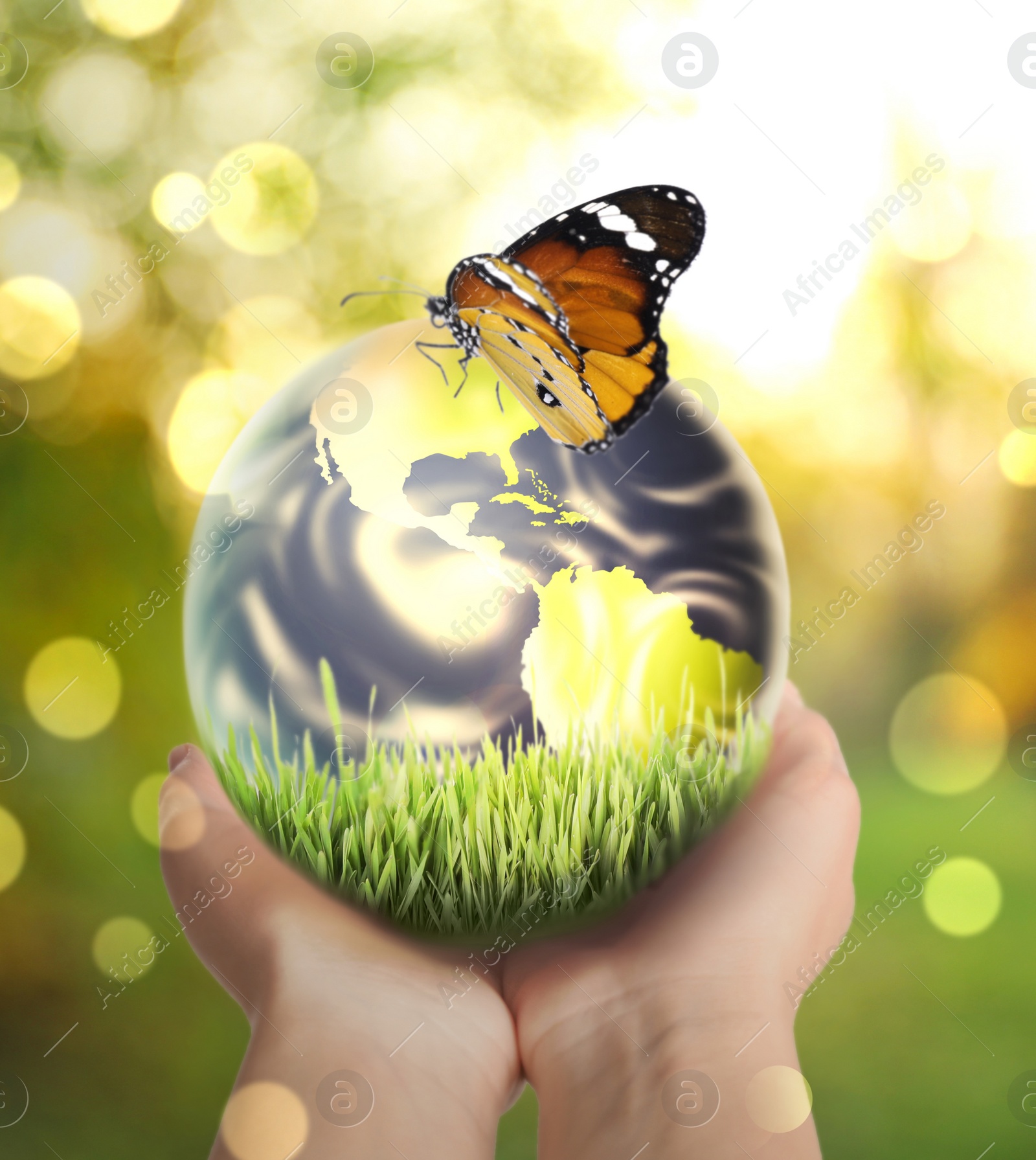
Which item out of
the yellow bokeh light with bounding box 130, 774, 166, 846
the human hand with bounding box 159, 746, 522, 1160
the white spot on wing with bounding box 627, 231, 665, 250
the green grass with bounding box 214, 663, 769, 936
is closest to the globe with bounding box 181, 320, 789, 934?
the green grass with bounding box 214, 663, 769, 936

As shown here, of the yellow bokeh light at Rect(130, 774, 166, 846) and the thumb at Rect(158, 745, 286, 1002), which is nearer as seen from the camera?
the thumb at Rect(158, 745, 286, 1002)

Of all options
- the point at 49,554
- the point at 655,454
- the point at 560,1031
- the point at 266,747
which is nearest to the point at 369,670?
the point at 266,747

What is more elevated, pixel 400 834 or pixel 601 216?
pixel 601 216

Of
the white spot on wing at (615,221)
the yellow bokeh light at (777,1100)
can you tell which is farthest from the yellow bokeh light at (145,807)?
the white spot on wing at (615,221)

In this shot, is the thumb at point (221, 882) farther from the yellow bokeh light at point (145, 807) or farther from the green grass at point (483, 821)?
the yellow bokeh light at point (145, 807)

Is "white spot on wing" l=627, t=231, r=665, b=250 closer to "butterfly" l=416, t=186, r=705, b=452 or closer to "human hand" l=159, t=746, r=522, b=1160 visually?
"butterfly" l=416, t=186, r=705, b=452

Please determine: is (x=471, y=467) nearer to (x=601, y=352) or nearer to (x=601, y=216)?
(x=601, y=352)
